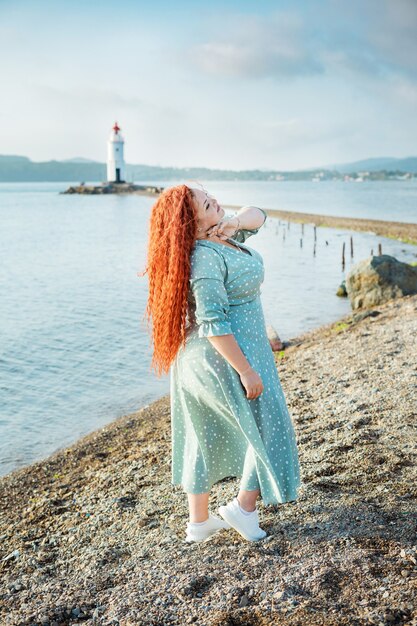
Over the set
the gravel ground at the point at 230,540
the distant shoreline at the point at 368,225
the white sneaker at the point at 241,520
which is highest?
the white sneaker at the point at 241,520

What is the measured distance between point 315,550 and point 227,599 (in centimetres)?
Answer: 66

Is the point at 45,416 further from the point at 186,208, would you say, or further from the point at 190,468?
the point at 186,208

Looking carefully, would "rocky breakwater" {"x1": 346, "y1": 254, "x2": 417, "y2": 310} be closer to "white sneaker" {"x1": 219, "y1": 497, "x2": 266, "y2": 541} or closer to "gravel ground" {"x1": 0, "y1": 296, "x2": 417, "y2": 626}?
"gravel ground" {"x1": 0, "y1": 296, "x2": 417, "y2": 626}

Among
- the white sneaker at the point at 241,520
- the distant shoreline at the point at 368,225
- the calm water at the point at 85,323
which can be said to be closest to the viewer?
the white sneaker at the point at 241,520

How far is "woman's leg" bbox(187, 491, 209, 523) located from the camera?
388cm

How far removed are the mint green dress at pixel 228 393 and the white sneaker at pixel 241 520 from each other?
0.18m

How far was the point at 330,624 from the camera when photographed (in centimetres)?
309

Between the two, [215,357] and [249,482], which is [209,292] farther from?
[249,482]

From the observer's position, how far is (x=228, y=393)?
3.59m

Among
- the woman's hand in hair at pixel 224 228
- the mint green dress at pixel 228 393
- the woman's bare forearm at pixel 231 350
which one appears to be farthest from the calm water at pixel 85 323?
the woman's hand in hair at pixel 224 228

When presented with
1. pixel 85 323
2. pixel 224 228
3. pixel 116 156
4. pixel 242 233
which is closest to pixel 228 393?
pixel 224 228

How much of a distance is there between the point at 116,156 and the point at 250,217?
4916 inches

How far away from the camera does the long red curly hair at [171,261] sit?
341cm

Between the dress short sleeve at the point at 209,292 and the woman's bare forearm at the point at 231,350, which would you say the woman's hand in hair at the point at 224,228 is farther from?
the woman's bare forearm at the point at 231,350
